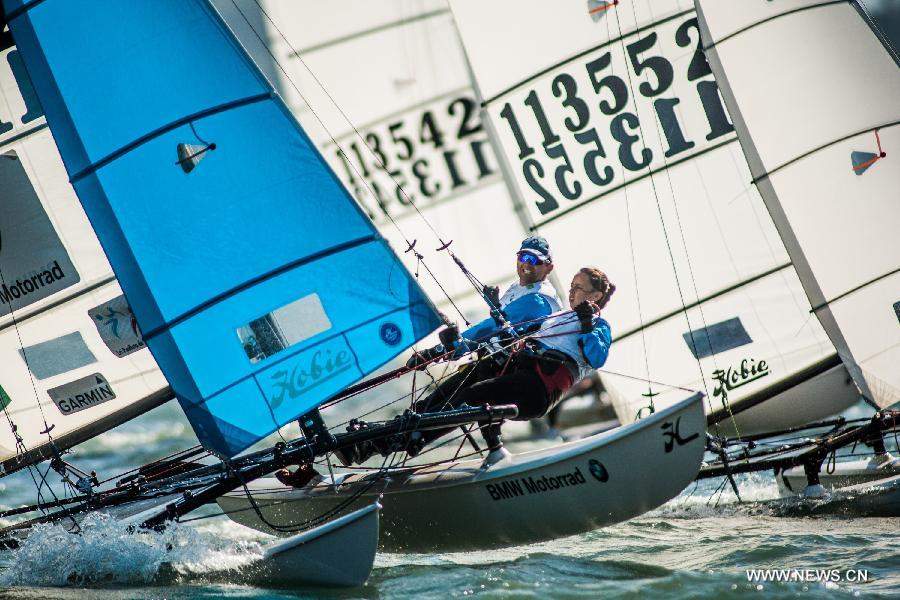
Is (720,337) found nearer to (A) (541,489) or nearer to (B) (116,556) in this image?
(A) (541,489)

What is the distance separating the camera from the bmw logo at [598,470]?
3.90m

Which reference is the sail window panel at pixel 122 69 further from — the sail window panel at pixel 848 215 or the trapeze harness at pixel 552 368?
the sail window panel at pixel 848 215

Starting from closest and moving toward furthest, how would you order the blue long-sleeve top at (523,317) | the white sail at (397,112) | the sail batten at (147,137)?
1. the sail batten at (147,137)
2. the blue long-sleeve top at (523,317)
3. the white sail at (397,112)

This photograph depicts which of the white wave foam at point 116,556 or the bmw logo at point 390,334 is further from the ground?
the bmw logo at point 390,334

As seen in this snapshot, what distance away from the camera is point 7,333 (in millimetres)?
4816

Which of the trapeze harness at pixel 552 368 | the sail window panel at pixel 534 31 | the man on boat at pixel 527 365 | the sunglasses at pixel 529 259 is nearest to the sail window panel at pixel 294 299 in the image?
the man on boat at pixel 527 365

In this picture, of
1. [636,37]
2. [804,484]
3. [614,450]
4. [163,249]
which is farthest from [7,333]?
[804,484]

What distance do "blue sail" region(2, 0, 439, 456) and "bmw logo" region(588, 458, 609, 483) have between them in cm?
83

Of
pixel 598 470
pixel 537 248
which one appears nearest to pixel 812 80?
pixel 537 248

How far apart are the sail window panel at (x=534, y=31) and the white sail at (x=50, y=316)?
216 cm

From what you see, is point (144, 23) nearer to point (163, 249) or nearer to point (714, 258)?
point (163, 249)

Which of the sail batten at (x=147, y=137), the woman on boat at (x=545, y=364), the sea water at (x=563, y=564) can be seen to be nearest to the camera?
the sea water at (x=563, y=564)

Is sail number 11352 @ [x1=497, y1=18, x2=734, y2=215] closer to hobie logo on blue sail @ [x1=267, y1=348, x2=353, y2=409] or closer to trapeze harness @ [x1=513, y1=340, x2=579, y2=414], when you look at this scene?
trapeze harness @ [x1=513, y1=340, x2=579, y2=414]

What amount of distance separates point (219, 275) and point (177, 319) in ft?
0.74
